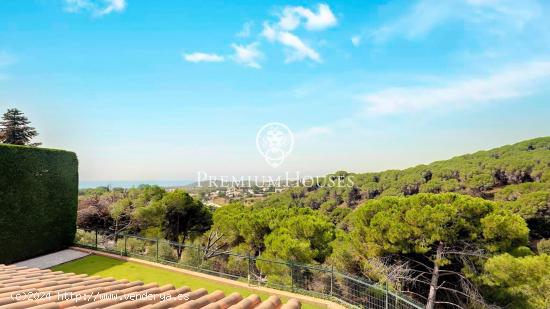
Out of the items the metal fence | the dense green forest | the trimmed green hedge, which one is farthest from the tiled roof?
the trimmed green hedge

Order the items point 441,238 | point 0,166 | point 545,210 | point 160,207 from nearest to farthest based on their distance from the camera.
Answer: point 0,166, point 441,238, point 160,207, point 545,210

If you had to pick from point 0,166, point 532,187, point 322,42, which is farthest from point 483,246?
point 532,187

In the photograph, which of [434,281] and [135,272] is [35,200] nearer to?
[135,272]

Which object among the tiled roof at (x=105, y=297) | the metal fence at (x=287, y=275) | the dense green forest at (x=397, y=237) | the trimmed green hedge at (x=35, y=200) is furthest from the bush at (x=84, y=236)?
the tiled roof at (x=105, y=297)

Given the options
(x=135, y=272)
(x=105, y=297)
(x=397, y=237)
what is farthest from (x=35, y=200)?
(x=397, y=237)

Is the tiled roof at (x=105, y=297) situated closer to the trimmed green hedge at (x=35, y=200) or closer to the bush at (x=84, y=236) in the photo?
the trimmed green hedge at (x=35, y=200)

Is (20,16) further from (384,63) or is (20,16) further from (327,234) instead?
(384,63)
